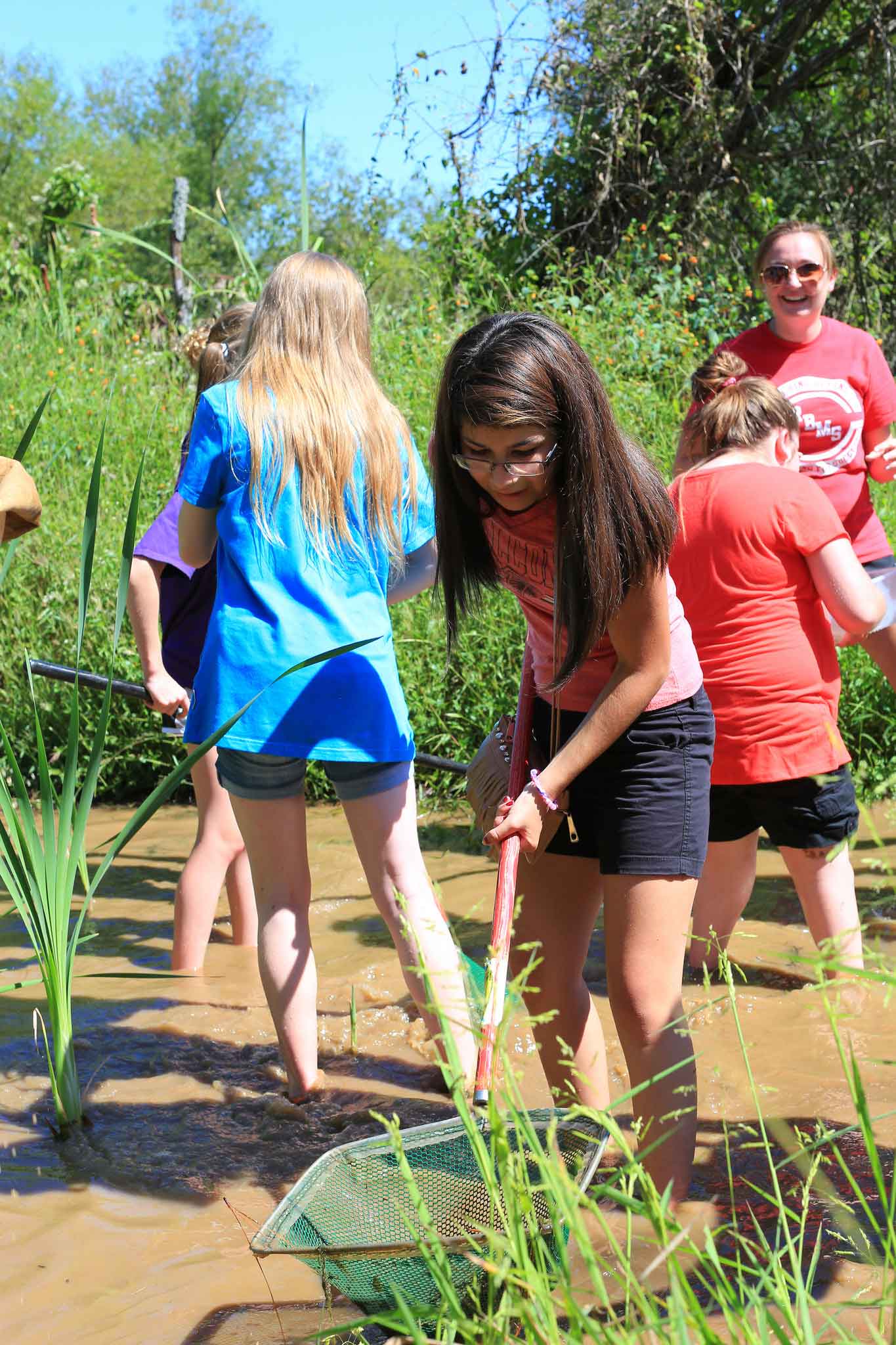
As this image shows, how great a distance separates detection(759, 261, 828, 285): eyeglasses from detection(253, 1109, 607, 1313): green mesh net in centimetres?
283

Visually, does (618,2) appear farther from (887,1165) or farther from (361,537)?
(887,1165)

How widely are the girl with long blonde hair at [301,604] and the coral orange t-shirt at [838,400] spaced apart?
1.66m

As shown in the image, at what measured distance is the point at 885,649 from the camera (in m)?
3.82

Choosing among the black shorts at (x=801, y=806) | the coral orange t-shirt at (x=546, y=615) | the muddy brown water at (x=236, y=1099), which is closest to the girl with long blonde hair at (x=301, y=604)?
the muddy brown water at (x=236, y=1099)

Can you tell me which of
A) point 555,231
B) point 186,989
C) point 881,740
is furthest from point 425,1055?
point 555,231

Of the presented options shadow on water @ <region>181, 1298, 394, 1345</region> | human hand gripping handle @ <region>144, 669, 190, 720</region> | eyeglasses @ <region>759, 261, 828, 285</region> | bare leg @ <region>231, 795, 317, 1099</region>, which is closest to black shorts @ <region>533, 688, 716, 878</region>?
bare leg @ <region>231, 795, 317, 1099</region>

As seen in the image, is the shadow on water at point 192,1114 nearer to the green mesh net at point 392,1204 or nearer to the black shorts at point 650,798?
the green mesh net at point 392,1204

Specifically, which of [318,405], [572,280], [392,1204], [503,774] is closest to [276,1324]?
[392,1204]

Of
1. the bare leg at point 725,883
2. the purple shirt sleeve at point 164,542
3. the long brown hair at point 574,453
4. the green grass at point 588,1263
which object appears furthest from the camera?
the purple shirt sleeve at point 164,542

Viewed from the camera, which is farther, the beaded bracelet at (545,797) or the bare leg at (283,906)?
the bare leg at (283,906)

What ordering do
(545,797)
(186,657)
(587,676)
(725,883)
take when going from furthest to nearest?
1. (186,657)
2. (725,883)
3. (587,676)
4. (545,797)

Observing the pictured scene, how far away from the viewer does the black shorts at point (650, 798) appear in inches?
82.1

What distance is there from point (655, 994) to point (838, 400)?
2.38 meters

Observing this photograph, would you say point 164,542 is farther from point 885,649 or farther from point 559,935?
point 885,649
